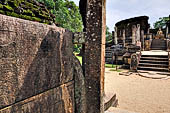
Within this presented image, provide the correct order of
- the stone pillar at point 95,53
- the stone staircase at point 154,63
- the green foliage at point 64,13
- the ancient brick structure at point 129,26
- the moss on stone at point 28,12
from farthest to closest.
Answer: the ancient brick structure at point 129,26, the green foliage at point 64,13, the stone staircase at point 154,63, the moss on stone at point 28,12, the stone pillar at point 95,53

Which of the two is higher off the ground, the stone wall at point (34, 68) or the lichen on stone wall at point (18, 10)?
the lichen on stone wall at point (18, 10)

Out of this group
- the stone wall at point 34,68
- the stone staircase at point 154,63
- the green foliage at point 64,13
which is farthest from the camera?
the green foliage at point 64,13

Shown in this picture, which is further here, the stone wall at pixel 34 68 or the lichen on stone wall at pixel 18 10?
the lichen on stone wall at pixel 18 10

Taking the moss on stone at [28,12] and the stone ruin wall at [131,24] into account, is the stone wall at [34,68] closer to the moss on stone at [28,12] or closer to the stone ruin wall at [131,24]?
the moss on stone at [28,12]

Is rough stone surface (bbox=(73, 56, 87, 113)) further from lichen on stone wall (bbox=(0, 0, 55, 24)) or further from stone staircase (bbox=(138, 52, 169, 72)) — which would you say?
stone staircase (bbox=(138, 52, 169, 72))

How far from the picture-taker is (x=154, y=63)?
812cm

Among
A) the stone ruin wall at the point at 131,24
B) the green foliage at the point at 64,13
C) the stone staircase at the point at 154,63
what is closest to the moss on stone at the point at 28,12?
the stone staircase at the point at 154,63

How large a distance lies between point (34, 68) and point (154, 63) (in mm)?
9078

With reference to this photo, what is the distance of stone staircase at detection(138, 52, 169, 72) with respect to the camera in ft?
24.9

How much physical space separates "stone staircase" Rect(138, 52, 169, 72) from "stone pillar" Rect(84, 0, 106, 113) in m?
7.55

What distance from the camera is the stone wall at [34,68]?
90 centimetres

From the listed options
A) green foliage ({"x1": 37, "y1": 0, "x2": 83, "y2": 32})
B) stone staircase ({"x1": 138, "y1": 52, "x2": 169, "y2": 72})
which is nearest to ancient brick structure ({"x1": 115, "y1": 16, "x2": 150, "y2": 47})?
green foliage ({"x1": 37, "y1": 0, "x2": 83, "y2": 32})

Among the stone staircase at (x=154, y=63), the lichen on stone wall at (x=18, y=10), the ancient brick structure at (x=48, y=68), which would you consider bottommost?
the stone staircase at (x=154, y=63)

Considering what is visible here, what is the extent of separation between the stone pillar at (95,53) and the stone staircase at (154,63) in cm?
755
